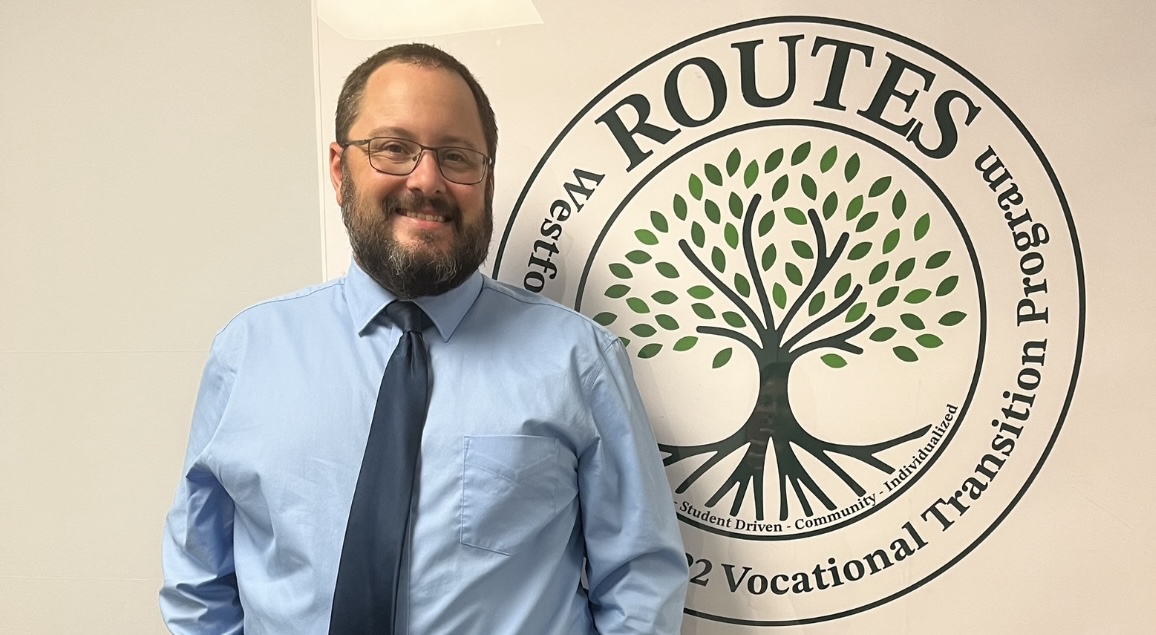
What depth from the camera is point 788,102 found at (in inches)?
58.9

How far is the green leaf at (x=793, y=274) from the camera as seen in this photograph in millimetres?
1521

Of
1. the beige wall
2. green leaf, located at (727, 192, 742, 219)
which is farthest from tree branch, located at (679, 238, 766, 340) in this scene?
the beige wall

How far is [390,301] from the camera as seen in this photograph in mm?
1303

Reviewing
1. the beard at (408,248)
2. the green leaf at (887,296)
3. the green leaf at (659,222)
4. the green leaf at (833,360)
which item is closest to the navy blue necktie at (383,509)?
the beard at (408,248)

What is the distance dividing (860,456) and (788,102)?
71 centimetres

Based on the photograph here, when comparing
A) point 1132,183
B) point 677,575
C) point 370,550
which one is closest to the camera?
point 370,550

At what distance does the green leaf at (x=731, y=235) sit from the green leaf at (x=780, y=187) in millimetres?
101

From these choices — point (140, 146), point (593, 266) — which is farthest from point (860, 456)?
point (140, 146)

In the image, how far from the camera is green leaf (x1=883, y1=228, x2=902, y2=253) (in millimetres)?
1493

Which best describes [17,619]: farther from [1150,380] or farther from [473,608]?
[1150,380]

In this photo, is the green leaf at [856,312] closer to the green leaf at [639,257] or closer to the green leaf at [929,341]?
the green leaf at [929,341]

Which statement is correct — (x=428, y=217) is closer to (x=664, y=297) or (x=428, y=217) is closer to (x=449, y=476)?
(x=449, y=476)

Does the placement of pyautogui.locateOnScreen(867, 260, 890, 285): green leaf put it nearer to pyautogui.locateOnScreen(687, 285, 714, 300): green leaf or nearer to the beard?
pyautogui.locateOnScreen(687, 285, 714, 300): green leaf

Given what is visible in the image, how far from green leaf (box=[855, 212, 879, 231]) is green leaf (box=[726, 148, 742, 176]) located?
0.86ft
